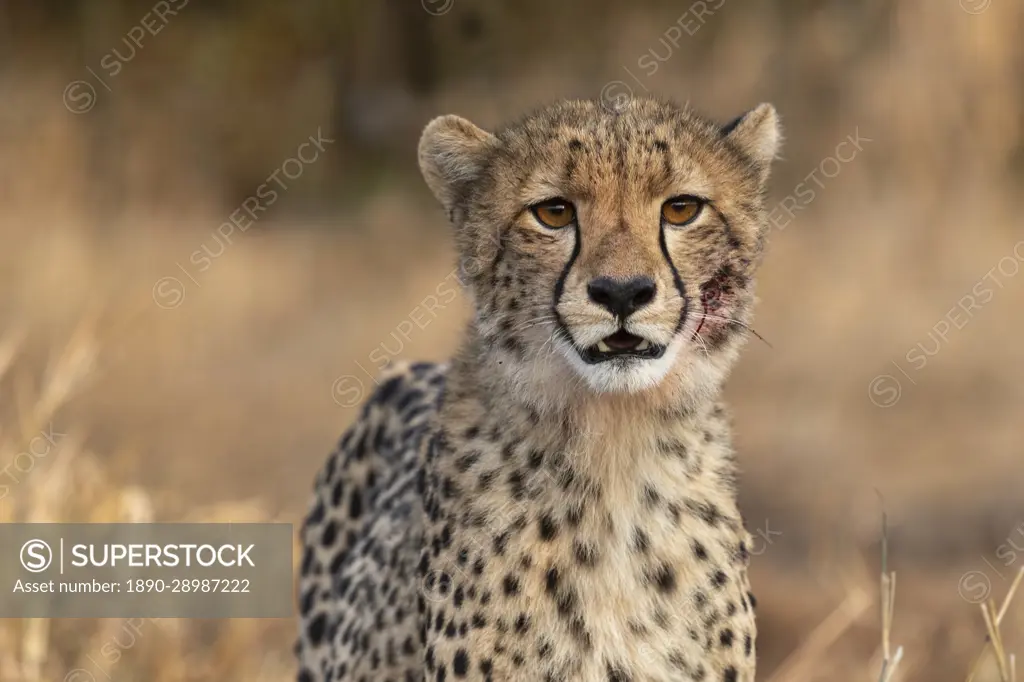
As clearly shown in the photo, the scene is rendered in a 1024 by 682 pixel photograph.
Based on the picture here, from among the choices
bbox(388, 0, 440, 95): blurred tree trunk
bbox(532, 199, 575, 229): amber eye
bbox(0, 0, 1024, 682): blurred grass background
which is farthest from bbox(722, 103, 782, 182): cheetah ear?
bbox(388, 0, 440, 95): blurred tree trunk

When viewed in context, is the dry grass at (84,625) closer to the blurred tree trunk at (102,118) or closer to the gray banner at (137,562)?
the gray banner at (137,562)

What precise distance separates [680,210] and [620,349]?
1.04 ft

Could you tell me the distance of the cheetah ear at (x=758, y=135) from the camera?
2885 millimetres

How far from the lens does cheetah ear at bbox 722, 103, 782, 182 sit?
288cm

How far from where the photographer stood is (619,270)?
7.84ft

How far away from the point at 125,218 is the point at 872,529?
5.42 metres

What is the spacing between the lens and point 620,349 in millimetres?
2459

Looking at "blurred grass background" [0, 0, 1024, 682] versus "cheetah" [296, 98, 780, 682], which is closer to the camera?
"cheetah" [296, 98, 780, 682]

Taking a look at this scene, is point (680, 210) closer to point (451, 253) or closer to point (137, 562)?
point (137, 562)

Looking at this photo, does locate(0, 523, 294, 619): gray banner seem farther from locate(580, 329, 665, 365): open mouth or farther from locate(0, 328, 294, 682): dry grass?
locate(580, 329, 665, 365): open mouth

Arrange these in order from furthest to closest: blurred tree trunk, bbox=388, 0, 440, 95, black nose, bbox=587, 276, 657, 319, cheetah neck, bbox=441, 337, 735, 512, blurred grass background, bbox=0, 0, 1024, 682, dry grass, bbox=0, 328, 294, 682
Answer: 1. blurred tree trunk, bbox=388, 0, 440, 95
2. blurred grass background, bbox=0, 0, 1024, 682
3. dry grass, bbox=0, 328, 294, 682
4. cheetah neck, bbox=441, 337, 735, 512
5. black nose, bbox=587, 276, 657, 319

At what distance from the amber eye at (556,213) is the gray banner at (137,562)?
6.14 feet

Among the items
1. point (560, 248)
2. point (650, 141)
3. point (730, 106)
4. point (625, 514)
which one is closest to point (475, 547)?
point (625, 514)

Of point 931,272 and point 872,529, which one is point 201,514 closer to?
point 872,529
